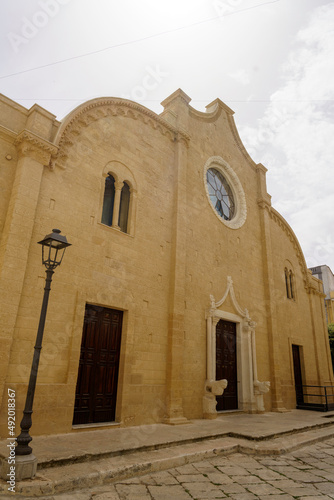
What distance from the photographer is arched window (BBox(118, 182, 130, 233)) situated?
923cm

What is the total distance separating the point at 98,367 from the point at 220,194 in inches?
333

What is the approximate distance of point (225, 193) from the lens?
554 inches

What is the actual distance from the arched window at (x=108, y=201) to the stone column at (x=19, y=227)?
1.84 m

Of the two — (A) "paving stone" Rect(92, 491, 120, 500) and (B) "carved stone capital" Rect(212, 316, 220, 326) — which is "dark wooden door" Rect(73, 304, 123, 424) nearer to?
(A) "paving stone" Rect(92, 491, 120, 500)

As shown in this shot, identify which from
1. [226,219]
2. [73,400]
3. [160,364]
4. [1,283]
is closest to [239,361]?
[160,364]

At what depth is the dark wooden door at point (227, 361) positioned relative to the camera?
11.0m

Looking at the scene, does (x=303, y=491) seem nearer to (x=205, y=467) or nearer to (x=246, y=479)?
(x=246, y=479)

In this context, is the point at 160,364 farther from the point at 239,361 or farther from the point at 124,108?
the point at 124,108

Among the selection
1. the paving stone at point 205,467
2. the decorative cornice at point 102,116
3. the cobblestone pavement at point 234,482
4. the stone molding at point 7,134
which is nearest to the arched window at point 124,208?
the decorative cornice at point 102,116

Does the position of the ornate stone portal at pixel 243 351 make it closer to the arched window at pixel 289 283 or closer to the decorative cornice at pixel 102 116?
the arched window at pixel 289 283

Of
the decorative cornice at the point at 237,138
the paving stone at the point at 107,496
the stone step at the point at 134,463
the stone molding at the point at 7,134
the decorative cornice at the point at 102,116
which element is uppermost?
the decorative cornice at the point at 237,138

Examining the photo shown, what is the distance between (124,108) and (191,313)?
6.28 metres

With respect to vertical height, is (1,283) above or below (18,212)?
below

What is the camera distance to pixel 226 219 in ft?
44.8
